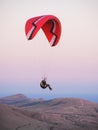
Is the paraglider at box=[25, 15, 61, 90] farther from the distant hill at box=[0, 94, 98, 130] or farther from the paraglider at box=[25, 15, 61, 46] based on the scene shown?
the distant hill at box=[0, 94, 98, 130]

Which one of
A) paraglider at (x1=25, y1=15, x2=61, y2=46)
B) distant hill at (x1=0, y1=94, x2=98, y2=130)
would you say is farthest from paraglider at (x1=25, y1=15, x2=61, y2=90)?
distant hill at (x1=0, y1=94, x2=98, y2=130)

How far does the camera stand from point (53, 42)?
1660 inches

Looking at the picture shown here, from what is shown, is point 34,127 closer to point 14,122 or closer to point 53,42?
point 14,122

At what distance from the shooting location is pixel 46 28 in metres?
43.0

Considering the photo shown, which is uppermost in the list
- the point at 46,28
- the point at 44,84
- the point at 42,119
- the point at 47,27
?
the point at 47,27

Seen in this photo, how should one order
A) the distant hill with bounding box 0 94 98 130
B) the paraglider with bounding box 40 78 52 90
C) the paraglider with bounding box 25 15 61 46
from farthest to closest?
the distant hill with bounding box 0 94 98 130
the paraglider with bounding box 25 15 61 46
the paraglider with bounding box 40 78 52 90

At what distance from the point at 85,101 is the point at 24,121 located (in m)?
95.3

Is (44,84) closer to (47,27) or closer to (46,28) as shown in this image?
(46,28)

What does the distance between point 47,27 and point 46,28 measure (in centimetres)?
17

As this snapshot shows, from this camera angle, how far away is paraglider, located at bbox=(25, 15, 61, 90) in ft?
121

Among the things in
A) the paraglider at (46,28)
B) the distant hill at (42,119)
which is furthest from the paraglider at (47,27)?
the distant hill at (42,119)

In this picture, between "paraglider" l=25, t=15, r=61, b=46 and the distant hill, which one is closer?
"paraglider" l=25, t=15, r=61, b=46

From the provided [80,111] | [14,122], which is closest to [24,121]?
[14,122]

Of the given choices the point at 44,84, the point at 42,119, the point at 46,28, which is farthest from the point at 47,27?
the point at 42,119
